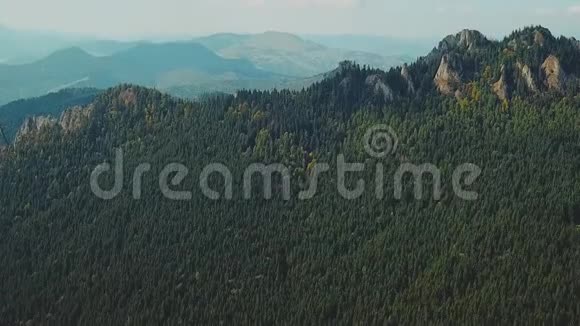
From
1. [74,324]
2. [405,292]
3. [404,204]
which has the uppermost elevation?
[404,204]

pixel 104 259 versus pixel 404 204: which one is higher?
pixel 404 204

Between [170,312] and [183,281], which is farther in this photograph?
[183,281]

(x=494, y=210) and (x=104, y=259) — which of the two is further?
(x=104, y=259)

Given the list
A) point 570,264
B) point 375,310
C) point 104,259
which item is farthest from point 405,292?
point 104,259

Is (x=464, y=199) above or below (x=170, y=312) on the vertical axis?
above

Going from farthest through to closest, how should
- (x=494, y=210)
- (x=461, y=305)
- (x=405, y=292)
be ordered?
1. (x=494, y=210)
2. (x=405, y=292)
3. (x=461, y=305)

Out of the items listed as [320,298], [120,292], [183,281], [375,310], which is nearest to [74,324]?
[120,292]

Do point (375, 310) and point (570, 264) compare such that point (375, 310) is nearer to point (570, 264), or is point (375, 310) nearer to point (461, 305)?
point (461, 305)

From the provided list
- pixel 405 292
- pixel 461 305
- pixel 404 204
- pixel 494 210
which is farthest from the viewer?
pixel 404 204

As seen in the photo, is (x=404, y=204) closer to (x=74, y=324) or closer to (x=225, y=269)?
(x=225, y=269)

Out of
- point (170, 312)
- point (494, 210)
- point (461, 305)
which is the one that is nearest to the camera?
point (461, 305)
